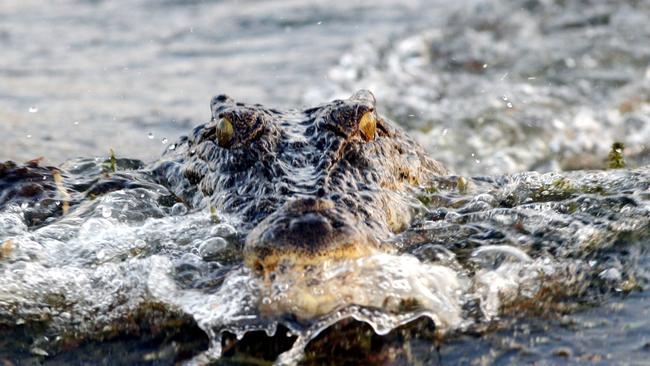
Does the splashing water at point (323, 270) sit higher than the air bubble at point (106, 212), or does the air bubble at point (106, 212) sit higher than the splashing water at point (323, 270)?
the air bubble at point (106, 212)

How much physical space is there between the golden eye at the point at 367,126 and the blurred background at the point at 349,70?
3.57 m

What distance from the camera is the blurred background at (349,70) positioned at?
927cm

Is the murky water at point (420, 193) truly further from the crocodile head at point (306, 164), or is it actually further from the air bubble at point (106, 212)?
the crocodile head at point (306, 164)

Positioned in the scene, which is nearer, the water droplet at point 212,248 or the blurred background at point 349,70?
the water droplet at point 212,248

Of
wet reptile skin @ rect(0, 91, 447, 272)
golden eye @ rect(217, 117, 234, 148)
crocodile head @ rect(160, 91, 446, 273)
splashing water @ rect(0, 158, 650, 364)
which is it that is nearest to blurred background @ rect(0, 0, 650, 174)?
wet reptile skin @ rect(0, 91, 447, 272)

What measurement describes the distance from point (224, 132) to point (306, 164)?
633 millimetres

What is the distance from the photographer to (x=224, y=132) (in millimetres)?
5398

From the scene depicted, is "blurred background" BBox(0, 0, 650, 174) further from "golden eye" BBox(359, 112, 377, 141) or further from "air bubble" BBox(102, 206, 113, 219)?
"golden eye" BBox(359, 112, 377, 141)

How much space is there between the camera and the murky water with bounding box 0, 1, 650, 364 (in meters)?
3.75

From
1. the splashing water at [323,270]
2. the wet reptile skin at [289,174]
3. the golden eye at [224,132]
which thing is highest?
the golden eye at [224,132]

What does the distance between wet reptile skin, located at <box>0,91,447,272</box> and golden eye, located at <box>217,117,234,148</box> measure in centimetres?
2

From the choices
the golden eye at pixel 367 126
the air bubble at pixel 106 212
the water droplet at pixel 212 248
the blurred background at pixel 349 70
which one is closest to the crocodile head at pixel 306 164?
the golden eye at pixel 367 126

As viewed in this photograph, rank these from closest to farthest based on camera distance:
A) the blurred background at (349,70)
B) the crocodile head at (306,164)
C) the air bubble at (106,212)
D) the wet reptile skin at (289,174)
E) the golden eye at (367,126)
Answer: the wet reptile skin at (289,174) < the crocodile head at (306,164) < the air bubble at (106,212) < the golden eye at (367,126) < the blurred background at (349,70)

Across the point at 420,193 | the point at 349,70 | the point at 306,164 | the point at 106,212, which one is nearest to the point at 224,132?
the point at 306,164
